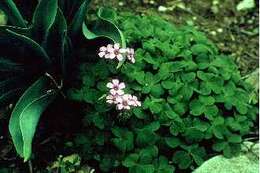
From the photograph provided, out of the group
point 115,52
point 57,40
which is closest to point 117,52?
point 115,52

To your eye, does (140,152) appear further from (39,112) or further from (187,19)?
(187,19)

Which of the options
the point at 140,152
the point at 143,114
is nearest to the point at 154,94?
the point at 143,114

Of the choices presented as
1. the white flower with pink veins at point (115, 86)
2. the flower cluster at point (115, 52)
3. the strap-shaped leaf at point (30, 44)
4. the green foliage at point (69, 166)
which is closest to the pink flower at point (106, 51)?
the flower cluster at point (115, 52)

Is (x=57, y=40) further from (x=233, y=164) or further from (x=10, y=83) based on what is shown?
(x=233, y=164)

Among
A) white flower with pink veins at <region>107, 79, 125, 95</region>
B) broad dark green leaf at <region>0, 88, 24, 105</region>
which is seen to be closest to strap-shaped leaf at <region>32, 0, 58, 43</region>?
broad dark green leaf at <region>0, 88, 24, 105</region>

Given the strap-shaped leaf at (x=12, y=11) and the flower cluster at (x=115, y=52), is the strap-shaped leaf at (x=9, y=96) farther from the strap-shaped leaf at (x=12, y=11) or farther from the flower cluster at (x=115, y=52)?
the flower cluster at (x=115, y=52)

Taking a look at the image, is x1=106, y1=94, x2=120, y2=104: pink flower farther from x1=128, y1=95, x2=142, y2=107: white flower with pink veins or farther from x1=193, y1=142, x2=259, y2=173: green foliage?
x1=193, y1=142, x2=259, y2=173: green foliage
